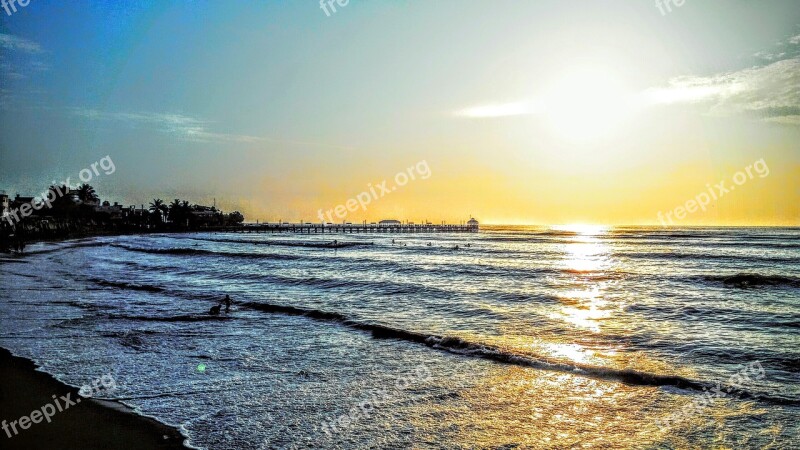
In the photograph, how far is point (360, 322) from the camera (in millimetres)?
16766

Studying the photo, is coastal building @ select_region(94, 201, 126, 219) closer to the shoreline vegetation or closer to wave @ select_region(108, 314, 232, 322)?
the shoreline vegetation

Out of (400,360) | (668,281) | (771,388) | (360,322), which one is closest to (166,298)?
(360,322)

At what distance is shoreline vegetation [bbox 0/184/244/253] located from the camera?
71.2 metres

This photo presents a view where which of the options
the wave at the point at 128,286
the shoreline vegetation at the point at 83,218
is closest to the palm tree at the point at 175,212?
the shoreline vegetation at the point at 83,218

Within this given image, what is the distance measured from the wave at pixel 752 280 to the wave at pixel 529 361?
21900 mm

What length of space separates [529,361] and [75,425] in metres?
8.87

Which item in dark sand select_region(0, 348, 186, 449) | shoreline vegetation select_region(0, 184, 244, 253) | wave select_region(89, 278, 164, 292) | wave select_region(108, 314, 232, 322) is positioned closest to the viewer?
dark sand select_region(0, 348, 186, 449)

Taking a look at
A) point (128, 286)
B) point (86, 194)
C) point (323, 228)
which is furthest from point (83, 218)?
point (128, 286)

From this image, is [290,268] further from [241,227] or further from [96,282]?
[241,227]

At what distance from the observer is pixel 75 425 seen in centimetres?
690

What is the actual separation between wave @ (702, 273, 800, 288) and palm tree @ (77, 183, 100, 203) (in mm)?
148504

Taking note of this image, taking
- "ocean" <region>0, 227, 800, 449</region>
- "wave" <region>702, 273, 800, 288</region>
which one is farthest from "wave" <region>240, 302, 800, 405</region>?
"wave" <region>702, 273, 800, 288</region>

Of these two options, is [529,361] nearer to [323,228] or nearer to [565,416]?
[565,416]

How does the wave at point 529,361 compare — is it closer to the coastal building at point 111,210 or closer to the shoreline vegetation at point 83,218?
the shoreline vegetation at point 83,218
